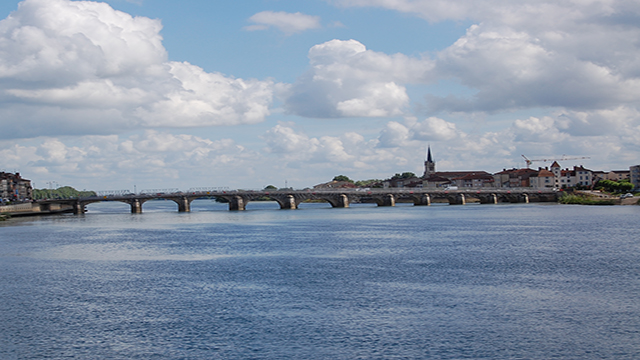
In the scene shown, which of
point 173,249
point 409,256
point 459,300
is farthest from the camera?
point 173,249

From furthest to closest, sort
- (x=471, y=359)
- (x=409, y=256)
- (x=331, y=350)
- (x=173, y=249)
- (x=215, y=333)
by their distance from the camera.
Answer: (x=173, y=249), (x=409, y=256), (x=215, y=333), (x=331, y=350), (x=471, y=359)

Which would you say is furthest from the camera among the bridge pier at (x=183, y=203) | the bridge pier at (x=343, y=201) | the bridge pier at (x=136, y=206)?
the bridge pier at (x=343, y=201)

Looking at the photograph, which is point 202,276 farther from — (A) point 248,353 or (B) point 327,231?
(B) point 327,231

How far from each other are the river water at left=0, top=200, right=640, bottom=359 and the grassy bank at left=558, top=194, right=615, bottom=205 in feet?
368

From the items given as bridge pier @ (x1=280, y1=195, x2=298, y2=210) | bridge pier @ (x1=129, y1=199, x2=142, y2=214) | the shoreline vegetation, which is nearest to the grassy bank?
the shoreline vegetation

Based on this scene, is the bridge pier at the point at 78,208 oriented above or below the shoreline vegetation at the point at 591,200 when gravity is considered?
above

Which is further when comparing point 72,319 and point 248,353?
point 72,319

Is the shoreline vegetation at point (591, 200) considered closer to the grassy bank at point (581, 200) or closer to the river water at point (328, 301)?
the grassy bank at point (581, 200)

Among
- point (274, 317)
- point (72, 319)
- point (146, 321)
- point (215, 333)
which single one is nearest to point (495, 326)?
point (274, 317)

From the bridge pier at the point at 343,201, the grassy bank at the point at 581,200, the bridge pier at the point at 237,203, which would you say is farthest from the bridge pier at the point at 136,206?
the grassy bank at the point at 581,200

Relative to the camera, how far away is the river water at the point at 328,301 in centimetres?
2681

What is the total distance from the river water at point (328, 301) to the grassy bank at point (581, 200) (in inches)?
4413

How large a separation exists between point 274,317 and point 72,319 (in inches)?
459

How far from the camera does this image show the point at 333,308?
3425 cm
